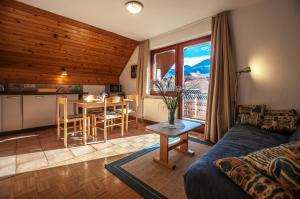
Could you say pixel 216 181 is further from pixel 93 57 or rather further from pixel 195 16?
pixel 93 57

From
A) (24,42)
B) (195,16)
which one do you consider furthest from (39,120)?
(195,16)

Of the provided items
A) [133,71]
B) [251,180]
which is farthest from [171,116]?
[133,71]

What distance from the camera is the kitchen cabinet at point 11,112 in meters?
3.05

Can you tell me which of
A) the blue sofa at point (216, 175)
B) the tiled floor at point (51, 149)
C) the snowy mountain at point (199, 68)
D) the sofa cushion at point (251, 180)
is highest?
the snowy mountain at point (199, 68)

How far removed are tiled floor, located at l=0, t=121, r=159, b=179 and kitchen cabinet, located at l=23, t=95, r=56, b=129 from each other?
0.96 feet

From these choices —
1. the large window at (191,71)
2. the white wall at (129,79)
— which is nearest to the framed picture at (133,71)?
the white wall at (129,79)

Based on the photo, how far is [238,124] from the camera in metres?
2.32

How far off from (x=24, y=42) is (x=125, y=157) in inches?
126

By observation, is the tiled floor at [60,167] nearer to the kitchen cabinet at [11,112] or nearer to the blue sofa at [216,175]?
the kitchen cabinet at [11,112]

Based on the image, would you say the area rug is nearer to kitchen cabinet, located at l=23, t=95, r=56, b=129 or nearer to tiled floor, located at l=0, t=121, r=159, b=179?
tiled floor, located at l=0, t=121, r=159, b=179

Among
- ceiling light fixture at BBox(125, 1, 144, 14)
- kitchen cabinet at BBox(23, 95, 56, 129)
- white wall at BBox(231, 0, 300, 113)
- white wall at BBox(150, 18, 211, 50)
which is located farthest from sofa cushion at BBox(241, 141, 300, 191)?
kitchen cabinet at BBox(23, 95, 56, 129)

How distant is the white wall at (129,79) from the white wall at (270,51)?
2933mm

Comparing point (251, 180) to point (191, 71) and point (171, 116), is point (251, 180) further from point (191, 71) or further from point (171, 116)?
point (191, 71)

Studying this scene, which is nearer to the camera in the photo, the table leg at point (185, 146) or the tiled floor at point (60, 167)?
the tiled floor at point (60, 167)
